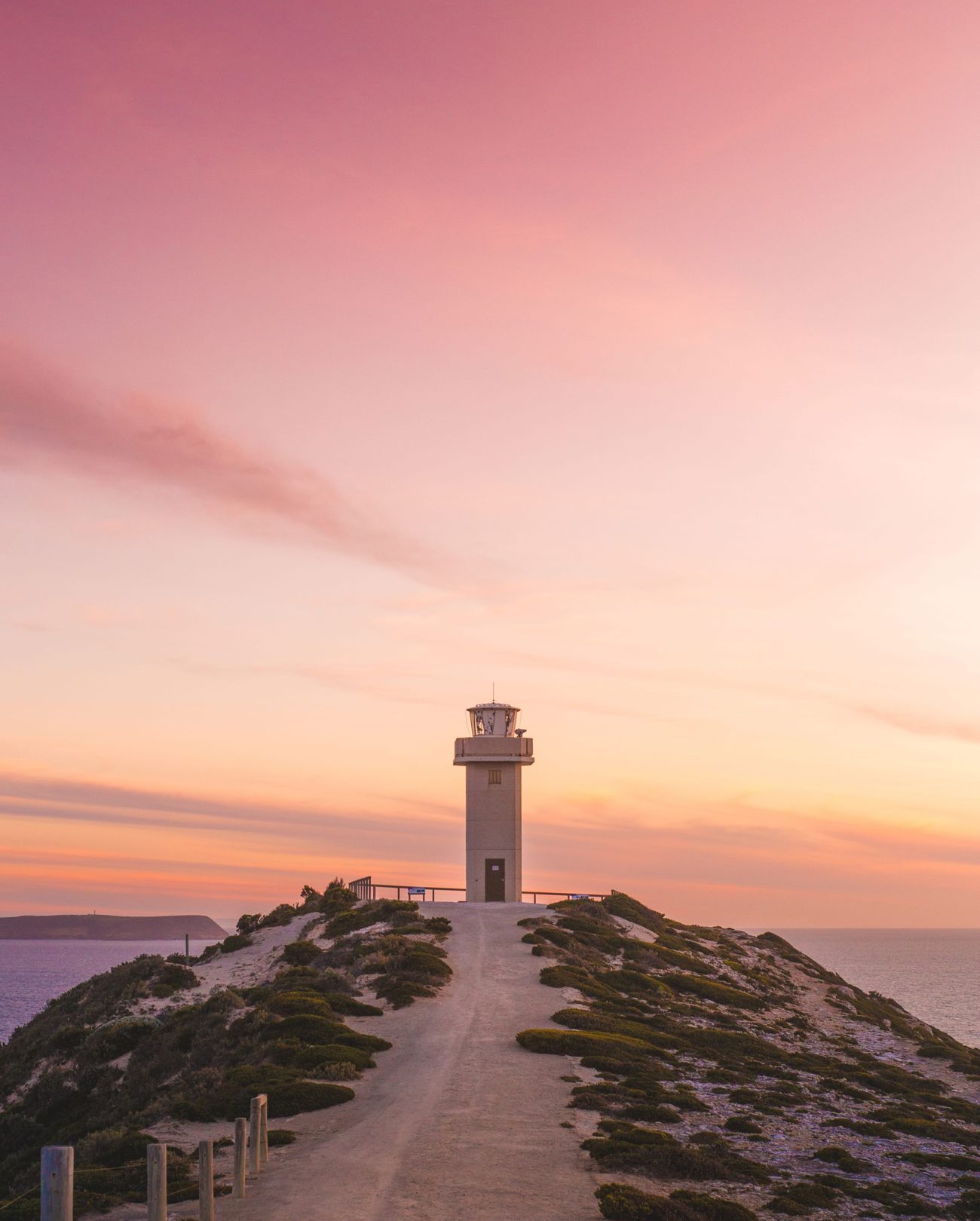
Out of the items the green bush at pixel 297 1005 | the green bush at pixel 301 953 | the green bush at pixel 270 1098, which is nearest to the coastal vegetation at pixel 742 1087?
the green bush at pixel 270 1098

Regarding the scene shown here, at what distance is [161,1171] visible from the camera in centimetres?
1579

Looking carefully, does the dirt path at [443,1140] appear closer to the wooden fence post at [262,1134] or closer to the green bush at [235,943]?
the wooden fence post at [262,1134]

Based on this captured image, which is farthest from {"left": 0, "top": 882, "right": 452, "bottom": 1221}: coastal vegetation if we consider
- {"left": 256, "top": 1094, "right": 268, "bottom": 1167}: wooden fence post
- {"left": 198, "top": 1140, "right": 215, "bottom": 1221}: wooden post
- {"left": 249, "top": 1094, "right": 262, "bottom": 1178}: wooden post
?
{"left": 198, "top": 1140, "right": 215, "bottom": 1221}: wooden post

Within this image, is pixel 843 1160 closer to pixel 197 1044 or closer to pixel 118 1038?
pixel 197 1044

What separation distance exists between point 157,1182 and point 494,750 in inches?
2206

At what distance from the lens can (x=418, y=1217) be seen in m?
18.4

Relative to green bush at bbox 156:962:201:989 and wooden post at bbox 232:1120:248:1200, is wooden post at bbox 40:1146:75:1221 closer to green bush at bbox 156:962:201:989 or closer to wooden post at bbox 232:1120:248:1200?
wooden post at bbox 232:1120:248:1200

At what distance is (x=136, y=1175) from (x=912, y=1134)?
19.8m

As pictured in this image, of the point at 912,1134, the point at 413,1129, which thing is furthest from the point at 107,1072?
the point at 912,1134

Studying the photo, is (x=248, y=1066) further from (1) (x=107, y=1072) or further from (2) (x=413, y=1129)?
(1) (x=107, y=1072)

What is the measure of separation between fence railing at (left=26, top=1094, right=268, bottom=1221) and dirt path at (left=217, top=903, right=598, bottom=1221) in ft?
1.40

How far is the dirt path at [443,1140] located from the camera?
1912cm

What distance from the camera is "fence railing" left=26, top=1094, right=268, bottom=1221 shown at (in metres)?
14.0

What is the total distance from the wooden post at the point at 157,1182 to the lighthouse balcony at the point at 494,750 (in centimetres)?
5566
